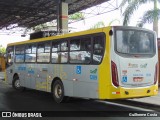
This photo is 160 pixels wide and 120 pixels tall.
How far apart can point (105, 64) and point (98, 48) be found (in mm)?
633

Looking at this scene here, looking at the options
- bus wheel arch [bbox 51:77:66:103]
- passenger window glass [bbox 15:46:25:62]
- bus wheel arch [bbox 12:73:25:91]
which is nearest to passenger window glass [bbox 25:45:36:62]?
passenger window glass [bbox 15:46:25:62]

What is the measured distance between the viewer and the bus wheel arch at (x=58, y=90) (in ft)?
Answer: 40.1

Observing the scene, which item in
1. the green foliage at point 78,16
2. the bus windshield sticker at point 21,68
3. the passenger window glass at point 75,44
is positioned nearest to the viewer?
the passenger window glass at point 75,44

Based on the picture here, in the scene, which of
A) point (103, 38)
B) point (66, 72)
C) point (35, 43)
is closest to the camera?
point (103, 38)

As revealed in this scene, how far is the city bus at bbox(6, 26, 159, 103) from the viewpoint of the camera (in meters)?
10.0

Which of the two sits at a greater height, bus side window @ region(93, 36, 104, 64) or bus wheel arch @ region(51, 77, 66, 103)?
bus side window @ region(93, 36, 104, 64)

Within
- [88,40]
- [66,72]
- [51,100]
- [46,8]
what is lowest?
[51,100]

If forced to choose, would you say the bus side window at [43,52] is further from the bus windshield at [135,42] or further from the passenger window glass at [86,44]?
the bus windshield at [135,42]

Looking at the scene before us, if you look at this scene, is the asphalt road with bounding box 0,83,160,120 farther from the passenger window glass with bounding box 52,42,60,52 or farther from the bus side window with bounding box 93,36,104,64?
the passenger window glass with bounding box 52,42,60,52

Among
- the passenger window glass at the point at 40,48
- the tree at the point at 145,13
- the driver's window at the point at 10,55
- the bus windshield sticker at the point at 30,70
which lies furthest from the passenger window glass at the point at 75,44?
the tree at the point at 145,13

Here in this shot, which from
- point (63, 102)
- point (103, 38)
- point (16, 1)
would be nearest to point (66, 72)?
point (63, 102)

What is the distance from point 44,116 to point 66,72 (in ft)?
9.15

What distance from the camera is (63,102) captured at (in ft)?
40.4

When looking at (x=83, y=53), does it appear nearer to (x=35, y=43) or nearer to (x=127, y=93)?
(x=127, y=93)
